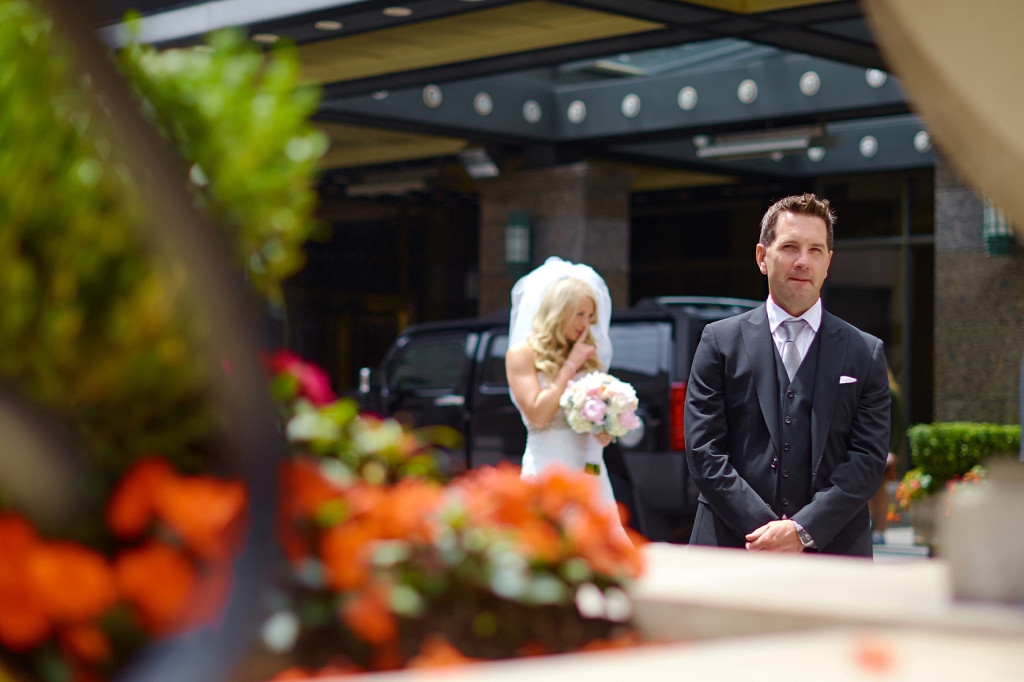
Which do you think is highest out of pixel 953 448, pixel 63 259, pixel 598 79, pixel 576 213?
pixel 598 79

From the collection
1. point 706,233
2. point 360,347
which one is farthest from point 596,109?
point 360,347

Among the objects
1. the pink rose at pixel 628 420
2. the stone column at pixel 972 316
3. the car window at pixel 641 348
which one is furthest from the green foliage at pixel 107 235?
the stone column at pixel 972 316

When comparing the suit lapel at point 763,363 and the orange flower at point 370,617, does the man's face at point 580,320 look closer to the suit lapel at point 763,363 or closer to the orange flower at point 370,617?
the suit lapel at point 763,363

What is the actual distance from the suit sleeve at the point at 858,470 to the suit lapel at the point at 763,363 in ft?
0.73

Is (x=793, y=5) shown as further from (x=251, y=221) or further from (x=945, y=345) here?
(x=251, y=221)

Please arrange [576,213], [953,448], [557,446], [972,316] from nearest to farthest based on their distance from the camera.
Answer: [557,446] → [953,448] → [972,316] → [576,213]

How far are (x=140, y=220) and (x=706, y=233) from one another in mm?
20300

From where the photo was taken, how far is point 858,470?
3941mm

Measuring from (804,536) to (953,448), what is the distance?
844cm

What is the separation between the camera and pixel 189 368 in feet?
4.87

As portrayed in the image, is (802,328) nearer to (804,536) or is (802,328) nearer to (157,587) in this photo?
(804,536)

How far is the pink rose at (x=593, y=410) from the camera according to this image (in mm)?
6898

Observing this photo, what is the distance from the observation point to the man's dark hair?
158 inches

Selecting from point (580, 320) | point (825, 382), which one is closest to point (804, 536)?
point (825, 382)
